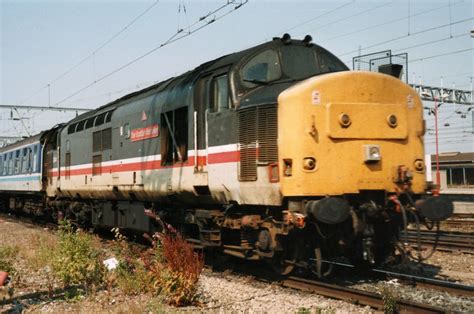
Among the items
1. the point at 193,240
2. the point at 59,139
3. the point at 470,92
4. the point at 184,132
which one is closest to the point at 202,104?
the point at 184,132

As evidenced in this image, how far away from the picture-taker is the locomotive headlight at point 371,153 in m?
7.20

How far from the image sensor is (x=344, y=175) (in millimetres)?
7133

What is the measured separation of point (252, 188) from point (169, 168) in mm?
2779

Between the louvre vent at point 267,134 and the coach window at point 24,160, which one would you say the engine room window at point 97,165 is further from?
the coach window at point 24,160

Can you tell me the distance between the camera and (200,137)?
9023mm

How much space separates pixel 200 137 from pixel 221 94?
35.0 inches

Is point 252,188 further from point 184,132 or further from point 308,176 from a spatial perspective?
point 184,132

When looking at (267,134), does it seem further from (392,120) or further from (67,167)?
(67,167)

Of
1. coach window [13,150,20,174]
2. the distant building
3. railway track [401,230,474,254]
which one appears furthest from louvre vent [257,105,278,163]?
the distant building

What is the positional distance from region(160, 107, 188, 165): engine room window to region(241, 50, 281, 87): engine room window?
1648 mm

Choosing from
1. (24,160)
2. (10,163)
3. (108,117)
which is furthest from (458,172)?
(108,117)

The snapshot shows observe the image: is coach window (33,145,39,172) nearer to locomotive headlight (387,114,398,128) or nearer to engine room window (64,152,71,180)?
engine room window (64,152,71,180)

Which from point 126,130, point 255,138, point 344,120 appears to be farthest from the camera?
point 126,130

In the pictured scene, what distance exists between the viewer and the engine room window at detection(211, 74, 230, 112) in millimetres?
8512
